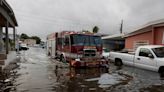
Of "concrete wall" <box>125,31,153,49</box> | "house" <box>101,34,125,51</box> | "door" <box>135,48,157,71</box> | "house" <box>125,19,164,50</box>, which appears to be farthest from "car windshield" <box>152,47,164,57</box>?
"house" <box>101,34,125,51</box>

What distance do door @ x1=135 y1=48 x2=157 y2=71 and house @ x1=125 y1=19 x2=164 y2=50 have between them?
219 inches

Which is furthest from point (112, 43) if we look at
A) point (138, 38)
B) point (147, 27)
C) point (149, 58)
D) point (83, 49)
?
point (149, 58)

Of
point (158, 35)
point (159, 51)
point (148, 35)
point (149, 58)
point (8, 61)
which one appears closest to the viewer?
point (149, 58)

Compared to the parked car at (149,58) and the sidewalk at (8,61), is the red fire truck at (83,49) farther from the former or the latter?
the sidewalk at (8,61)

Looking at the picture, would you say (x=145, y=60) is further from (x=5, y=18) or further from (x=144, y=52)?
(x=5, y=18)

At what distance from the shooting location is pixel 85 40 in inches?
727

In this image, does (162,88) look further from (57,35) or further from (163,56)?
(57,35)

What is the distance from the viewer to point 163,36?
20.7 m

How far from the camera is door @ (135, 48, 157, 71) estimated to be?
1430 cm

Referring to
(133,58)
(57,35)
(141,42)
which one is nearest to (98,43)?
(133,58)

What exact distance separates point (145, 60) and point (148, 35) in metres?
9.82

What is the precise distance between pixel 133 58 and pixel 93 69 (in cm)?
293

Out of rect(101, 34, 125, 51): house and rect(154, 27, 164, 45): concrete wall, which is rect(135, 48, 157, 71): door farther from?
rect(101, 34, 125, 51): house

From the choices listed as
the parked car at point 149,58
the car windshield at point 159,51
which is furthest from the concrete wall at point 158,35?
the car windshield at point 159,51
